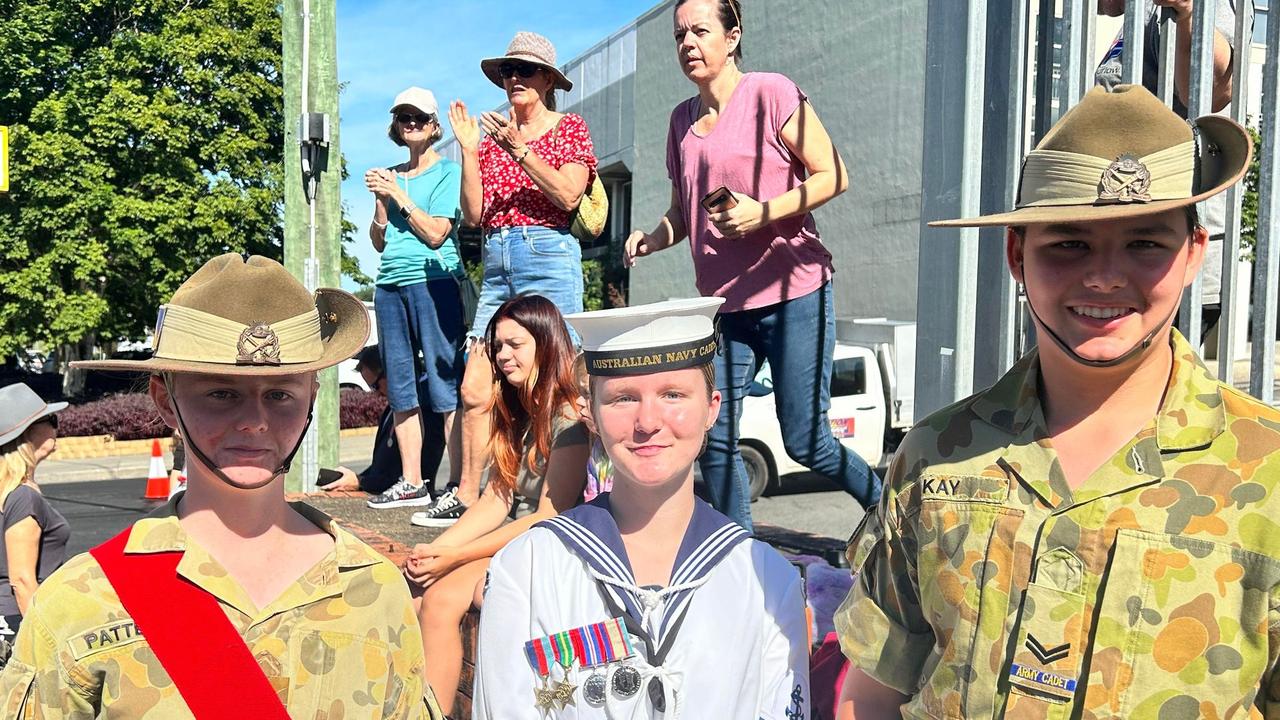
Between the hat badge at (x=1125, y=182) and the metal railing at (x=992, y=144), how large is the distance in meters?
1.31

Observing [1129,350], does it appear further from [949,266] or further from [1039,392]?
[949,266]

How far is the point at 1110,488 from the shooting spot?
1.71 meters

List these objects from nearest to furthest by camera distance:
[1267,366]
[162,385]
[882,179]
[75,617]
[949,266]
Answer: [75,617] → [162,385] → [1267,366] → [949,266] → [882,179]

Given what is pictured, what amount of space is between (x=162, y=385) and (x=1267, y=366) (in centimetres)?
259

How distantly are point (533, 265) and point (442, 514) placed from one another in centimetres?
126

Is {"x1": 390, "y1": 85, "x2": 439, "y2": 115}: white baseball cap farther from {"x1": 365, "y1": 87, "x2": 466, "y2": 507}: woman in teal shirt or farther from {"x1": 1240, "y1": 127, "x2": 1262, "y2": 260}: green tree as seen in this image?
{"x1": 1240, "y1": 127, "x2": 1262, "y2": 260}: green tree

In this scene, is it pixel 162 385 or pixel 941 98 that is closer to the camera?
pixel 162 385

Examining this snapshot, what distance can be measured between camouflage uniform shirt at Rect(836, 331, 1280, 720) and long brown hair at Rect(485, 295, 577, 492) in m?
2.23

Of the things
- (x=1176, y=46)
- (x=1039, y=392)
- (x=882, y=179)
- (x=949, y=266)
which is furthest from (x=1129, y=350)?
(x=882, y=179)

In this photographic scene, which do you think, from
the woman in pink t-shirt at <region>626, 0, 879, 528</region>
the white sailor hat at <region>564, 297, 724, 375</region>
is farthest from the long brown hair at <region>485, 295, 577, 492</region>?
the white sailor hat at <region>564, 297, 724, 375</region>

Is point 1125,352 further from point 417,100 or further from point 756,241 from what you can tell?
point 417,100

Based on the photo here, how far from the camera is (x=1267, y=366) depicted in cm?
284

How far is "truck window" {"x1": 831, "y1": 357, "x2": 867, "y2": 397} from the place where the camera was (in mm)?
12117

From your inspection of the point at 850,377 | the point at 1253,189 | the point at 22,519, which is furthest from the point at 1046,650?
the point at 850,377
